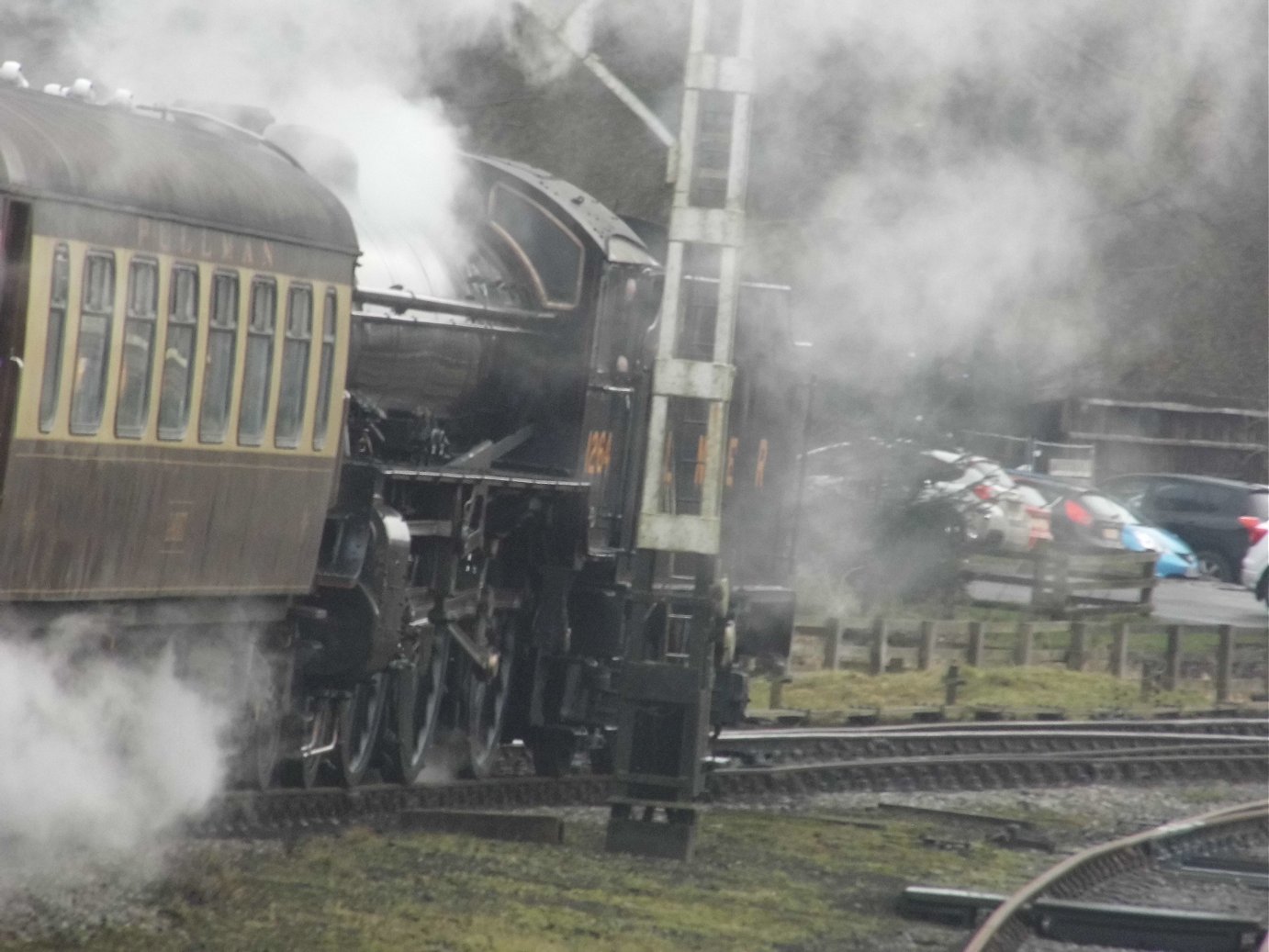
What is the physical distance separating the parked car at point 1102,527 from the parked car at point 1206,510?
0.58 m

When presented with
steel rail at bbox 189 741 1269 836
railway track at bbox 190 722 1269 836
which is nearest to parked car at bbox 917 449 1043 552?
railway track at bbox 190 722 1269 836

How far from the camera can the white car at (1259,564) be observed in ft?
92.3

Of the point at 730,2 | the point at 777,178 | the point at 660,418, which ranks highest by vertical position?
the point at 777,178

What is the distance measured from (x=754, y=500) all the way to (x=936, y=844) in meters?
3.92

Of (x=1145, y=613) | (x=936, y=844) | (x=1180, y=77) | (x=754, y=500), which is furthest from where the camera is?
(x=1180, y=77)

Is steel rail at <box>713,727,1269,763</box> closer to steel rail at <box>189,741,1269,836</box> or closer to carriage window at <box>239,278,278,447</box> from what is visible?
steel rail at <box>189,741,1269,836</box>

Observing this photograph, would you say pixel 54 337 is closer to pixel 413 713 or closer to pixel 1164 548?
pixel 413 713

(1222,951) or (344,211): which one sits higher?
(344,211)

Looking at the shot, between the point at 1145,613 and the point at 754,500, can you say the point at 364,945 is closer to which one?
the point at 754,500

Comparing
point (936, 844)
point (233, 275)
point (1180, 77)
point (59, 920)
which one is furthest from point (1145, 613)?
point (59, 920)

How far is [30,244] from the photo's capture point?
7.80 metres

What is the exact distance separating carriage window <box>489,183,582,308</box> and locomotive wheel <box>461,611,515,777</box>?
6.07 ft

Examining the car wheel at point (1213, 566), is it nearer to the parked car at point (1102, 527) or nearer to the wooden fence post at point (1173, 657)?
the parked car at point (1102, 527)

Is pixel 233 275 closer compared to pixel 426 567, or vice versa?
pixel 233 275
